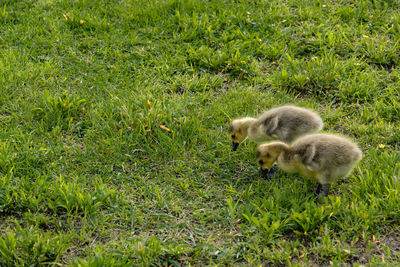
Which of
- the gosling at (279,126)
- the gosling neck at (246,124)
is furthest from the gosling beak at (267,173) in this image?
the gosling neck at (246,124)

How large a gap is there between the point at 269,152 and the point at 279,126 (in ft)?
1.48

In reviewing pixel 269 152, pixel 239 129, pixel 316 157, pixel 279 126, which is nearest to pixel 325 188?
pixel 316 157

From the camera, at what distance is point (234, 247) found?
396 centimetres

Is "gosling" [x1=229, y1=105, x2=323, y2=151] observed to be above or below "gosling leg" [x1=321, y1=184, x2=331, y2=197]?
above

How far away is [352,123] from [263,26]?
2.36 m

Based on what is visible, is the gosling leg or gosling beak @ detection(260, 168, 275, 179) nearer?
the gosling leg

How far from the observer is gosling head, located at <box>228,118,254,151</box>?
4895 mm

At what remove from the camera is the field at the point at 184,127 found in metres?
3.96

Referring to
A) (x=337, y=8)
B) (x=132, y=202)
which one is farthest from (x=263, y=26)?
(x=132, y=202)

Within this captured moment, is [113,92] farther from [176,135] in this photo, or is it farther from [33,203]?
[33,203]

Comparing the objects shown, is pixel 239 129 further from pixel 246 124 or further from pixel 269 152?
pixel 269 152

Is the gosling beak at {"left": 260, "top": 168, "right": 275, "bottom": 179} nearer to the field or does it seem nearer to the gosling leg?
the field

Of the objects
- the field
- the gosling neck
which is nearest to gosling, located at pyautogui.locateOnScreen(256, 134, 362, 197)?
the field

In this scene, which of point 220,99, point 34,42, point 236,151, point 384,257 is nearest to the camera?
point 384,257
